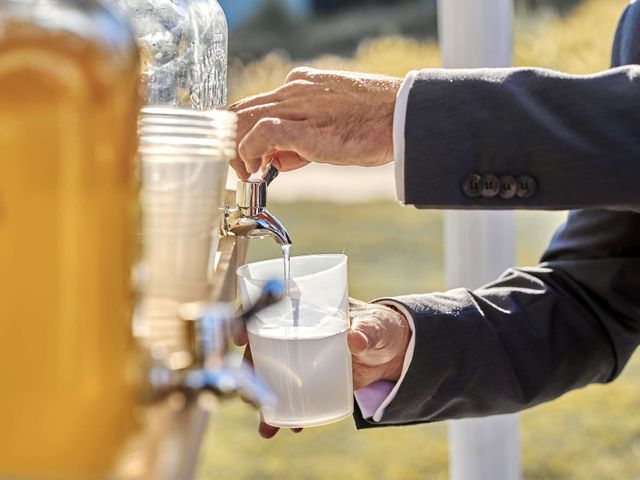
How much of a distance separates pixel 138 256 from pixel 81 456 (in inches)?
4.6

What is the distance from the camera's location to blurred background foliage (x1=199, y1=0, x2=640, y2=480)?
395cm

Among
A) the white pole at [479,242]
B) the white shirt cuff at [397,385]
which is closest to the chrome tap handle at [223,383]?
the white shirt cuff at [397,385]

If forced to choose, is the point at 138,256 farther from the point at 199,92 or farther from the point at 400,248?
the point at 400,248

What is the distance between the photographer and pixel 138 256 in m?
0.50

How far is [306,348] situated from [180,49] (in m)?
0.27

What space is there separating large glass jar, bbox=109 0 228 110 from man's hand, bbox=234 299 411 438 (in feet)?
0.74

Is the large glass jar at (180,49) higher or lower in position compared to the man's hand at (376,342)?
higher

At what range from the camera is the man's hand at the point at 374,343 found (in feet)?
3.28

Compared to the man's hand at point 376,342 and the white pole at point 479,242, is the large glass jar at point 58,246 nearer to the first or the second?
the man's hand at point 376,342

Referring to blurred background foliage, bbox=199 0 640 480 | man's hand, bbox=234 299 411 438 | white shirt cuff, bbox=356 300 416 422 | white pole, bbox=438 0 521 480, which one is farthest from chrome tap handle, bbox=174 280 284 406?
blurred background foliage, bbox=199 0 640 480

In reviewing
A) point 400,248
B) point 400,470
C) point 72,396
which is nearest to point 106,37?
point 72,396

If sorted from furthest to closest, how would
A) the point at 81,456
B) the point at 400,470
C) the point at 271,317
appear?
1. the point at 400,470
2. the point at 271,317
3. the point at 81,456

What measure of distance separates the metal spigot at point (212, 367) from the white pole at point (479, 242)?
1.40 metres

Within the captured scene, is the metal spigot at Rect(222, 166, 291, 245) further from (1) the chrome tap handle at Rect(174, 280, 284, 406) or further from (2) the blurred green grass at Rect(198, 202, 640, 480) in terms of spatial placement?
(2) the blurred green grass at Rect(198, 202, 640, 480)
